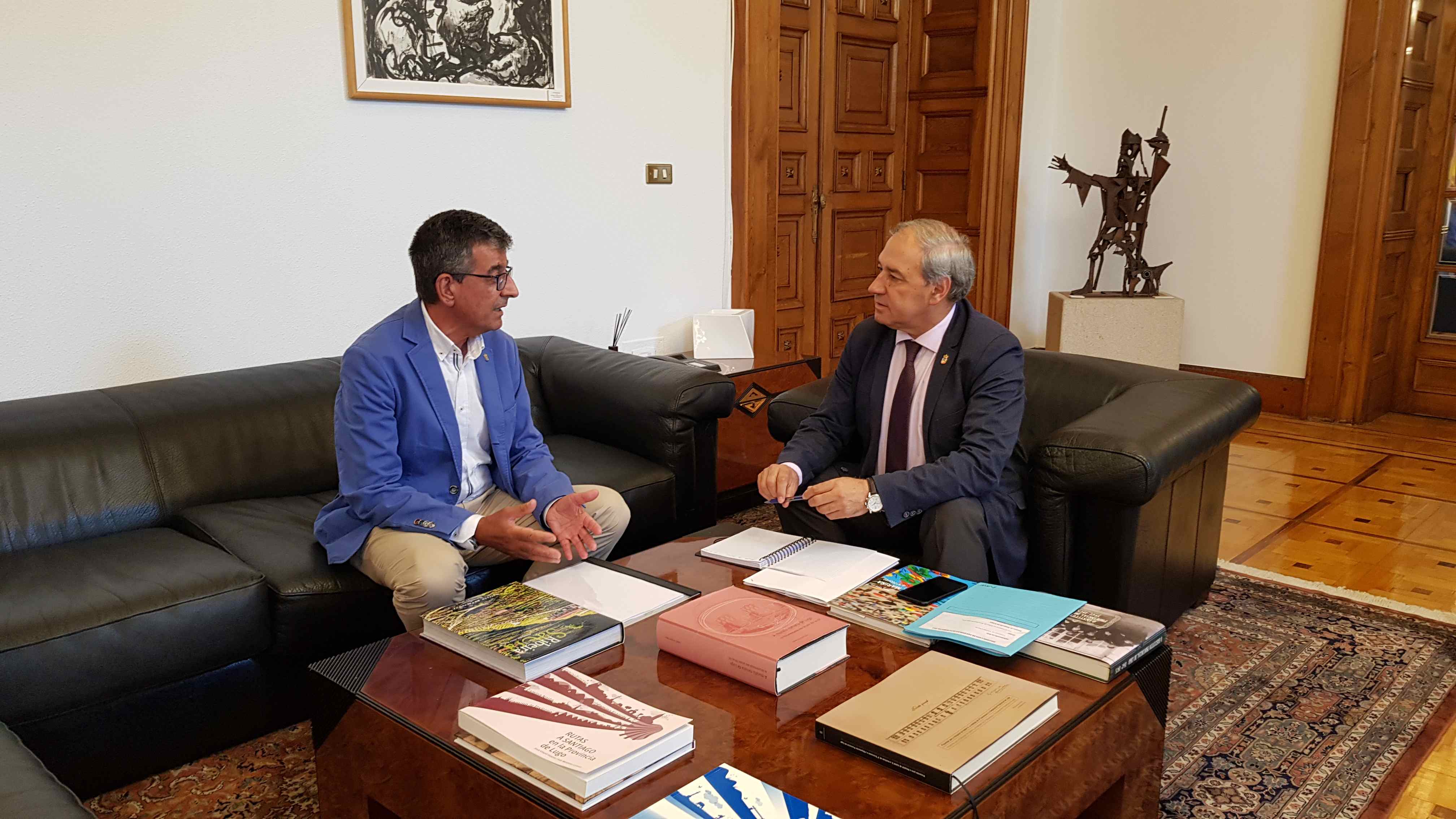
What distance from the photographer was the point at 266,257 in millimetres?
3070

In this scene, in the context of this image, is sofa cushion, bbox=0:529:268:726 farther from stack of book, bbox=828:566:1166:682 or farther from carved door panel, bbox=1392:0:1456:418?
carved door panel, bbox=1392:0:1456:418

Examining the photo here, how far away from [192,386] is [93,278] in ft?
1.23

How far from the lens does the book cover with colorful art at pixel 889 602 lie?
72.2 inches

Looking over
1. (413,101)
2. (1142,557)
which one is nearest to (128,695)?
(413,101)

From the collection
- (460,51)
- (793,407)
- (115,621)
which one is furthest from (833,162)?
(115,621)

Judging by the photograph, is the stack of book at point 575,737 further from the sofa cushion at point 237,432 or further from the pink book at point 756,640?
the sofa cushion at point 237,432

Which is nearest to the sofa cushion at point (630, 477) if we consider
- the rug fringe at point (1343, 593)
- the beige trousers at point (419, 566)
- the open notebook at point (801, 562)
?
the beige trousers at point (419, 566)

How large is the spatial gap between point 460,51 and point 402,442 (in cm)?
157

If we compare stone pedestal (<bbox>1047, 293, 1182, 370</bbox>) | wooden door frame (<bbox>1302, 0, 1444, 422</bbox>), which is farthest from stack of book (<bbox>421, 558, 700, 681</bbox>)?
wooden door frame (<bbox>1302, 0, 1444, 422</bbox>)

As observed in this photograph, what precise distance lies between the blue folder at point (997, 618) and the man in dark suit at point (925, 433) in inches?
18.0

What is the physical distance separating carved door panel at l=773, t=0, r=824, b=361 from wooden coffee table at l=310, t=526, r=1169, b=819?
318cm

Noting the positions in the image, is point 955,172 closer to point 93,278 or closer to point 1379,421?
point 1379,421

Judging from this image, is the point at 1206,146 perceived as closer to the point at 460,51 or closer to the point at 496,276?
the point at 460,51

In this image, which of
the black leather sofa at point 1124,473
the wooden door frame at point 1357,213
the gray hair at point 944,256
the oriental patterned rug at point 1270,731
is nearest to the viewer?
the oriental patterned rug at point 1270,731
